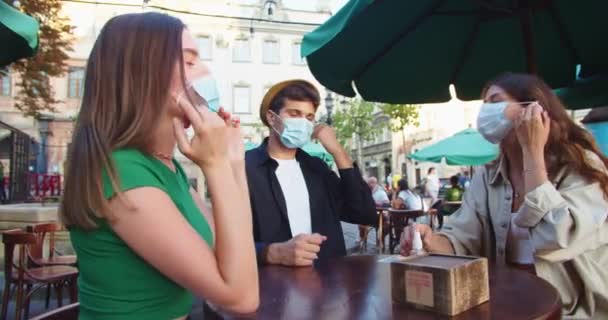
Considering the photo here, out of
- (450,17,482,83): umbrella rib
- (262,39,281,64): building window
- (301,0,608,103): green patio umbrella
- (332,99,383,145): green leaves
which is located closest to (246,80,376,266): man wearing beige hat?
(301,0,608,103): green patio umbrella

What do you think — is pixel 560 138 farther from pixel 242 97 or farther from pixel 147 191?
pixel 242 97

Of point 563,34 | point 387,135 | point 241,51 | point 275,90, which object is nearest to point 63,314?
point 275,90

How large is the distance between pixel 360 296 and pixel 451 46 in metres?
2.87

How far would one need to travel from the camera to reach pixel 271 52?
31.5 m

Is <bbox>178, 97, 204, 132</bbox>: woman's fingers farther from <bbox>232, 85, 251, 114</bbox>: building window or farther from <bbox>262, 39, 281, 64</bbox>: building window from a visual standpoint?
<bbox>262, 39, 281, 64</bbox>: building window

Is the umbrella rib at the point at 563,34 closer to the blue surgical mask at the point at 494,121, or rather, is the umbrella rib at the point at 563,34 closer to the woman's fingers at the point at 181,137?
the blue surgical mask at the point at 494,121

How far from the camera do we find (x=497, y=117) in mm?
2051

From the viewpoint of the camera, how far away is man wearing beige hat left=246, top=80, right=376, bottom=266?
218cm

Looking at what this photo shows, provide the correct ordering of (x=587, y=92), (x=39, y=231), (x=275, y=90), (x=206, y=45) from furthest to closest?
(x=206, y=45) < (x=39, y=231) < (x=587, y=92) < (x=275, y=90)

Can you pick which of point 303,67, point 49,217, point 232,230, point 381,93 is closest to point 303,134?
point 232,230

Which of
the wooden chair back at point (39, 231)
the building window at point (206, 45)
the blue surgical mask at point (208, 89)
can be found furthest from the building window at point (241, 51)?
the blue surgical mask at point (208, 89)

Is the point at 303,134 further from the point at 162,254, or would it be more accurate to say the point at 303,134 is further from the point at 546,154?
the point at 162,254

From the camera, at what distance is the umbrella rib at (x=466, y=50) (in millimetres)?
3460

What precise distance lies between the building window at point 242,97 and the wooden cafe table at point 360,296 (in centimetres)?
2939
